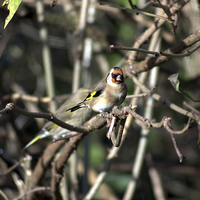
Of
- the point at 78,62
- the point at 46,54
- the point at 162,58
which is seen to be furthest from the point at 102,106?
the point at 46,54

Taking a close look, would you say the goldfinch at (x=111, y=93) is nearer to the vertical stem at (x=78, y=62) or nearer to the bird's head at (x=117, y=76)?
the bird's head at (x=117, y=76)

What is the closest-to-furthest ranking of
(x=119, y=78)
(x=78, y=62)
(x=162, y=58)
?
(x=162, y=58) < (x=119, y=78) < (x=78, y=62)

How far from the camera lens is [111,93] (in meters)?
2.70

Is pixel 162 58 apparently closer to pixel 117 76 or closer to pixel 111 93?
pixel 117 76

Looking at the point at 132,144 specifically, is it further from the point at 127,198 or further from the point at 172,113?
the point at 127,198

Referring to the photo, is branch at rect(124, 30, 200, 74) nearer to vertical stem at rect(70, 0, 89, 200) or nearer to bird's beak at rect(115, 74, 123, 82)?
bird's beak at rect(115, 74, 123, 82)

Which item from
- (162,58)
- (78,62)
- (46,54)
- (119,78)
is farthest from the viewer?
(46,54)

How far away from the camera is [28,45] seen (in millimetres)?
6457

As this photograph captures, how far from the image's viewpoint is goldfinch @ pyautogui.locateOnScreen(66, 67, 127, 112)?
266 cm

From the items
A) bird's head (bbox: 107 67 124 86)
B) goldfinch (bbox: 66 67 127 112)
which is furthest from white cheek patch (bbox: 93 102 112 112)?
bird's head (bbox: 107 67 124 86)

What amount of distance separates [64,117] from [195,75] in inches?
84.5

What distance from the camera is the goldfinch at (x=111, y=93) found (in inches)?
105

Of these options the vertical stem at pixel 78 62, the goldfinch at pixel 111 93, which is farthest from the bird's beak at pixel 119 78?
the vertical stem at pixel 78 62

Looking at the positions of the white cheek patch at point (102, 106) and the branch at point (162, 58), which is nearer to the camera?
the branch at point (162, 58)
